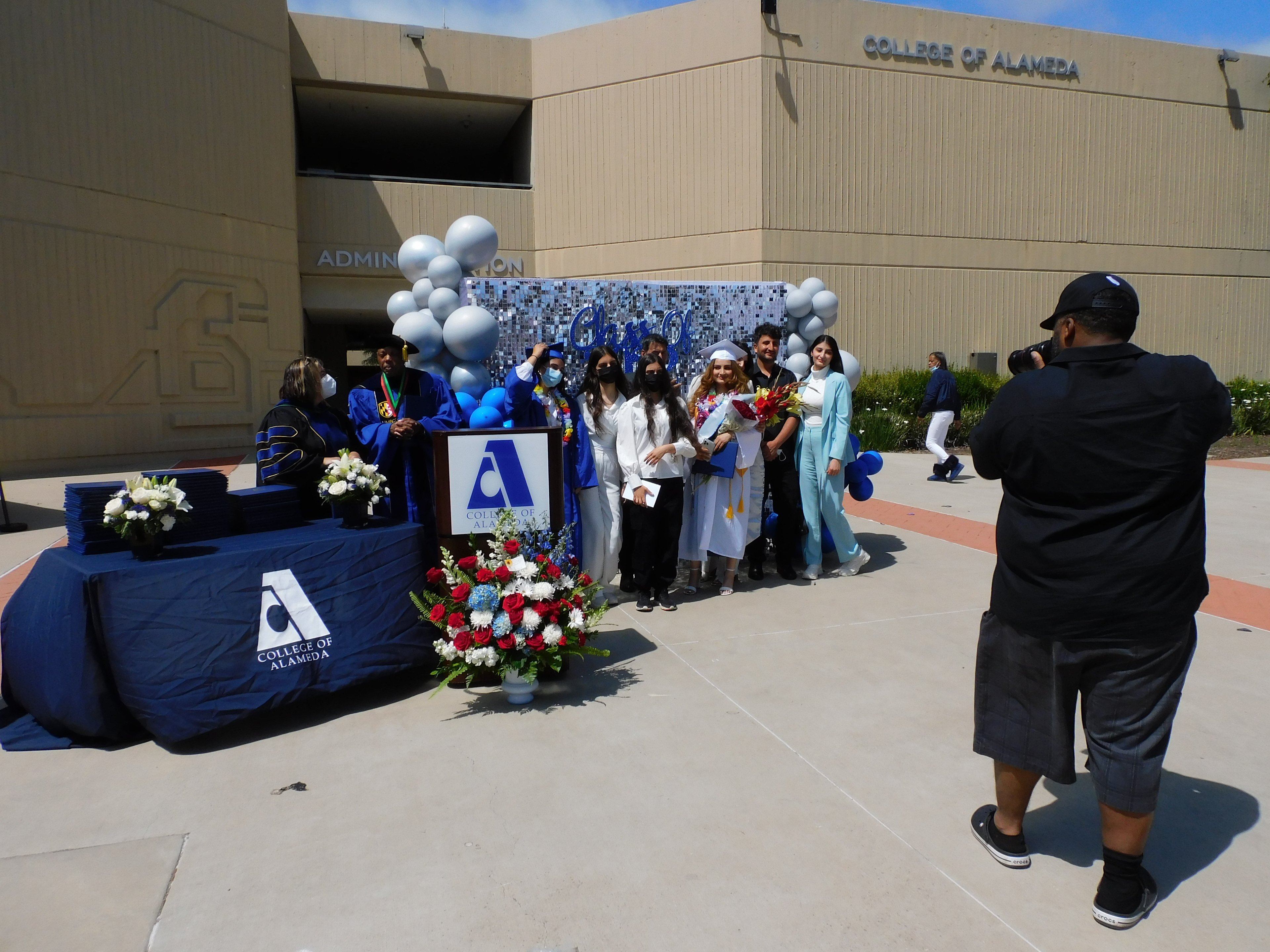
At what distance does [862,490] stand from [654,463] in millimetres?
2453

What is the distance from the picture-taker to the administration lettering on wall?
18.9 metres

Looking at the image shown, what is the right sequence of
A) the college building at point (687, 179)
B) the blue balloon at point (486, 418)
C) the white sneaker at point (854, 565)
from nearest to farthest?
the blue balloon at point (486, 418), the white sneaker at point (854, 565), the college building at point (687, 179)

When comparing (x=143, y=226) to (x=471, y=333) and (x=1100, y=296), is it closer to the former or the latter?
(x=471, y=333)

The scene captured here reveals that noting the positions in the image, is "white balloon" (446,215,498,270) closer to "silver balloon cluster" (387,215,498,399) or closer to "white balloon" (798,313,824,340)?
"silver balloon cluster" (387,215,498,399)

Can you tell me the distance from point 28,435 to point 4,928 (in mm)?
14161

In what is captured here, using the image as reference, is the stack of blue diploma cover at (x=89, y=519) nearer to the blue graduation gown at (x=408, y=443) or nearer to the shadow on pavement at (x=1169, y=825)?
the blue graduation gown at (x=408, y=443)

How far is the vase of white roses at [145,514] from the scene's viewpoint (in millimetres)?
3994

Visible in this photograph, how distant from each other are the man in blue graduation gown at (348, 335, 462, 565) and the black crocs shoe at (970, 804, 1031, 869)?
335 cm

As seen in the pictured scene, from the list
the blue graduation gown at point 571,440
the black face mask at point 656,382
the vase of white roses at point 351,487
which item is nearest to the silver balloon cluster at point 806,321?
the black face mask at point 656,382

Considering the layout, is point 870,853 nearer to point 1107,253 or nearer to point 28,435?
point 28,435

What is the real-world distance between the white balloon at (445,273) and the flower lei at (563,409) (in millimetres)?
1552

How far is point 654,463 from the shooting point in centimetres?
592

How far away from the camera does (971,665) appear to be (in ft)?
16.3

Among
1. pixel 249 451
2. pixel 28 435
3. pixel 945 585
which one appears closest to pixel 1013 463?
pixel 945 585
